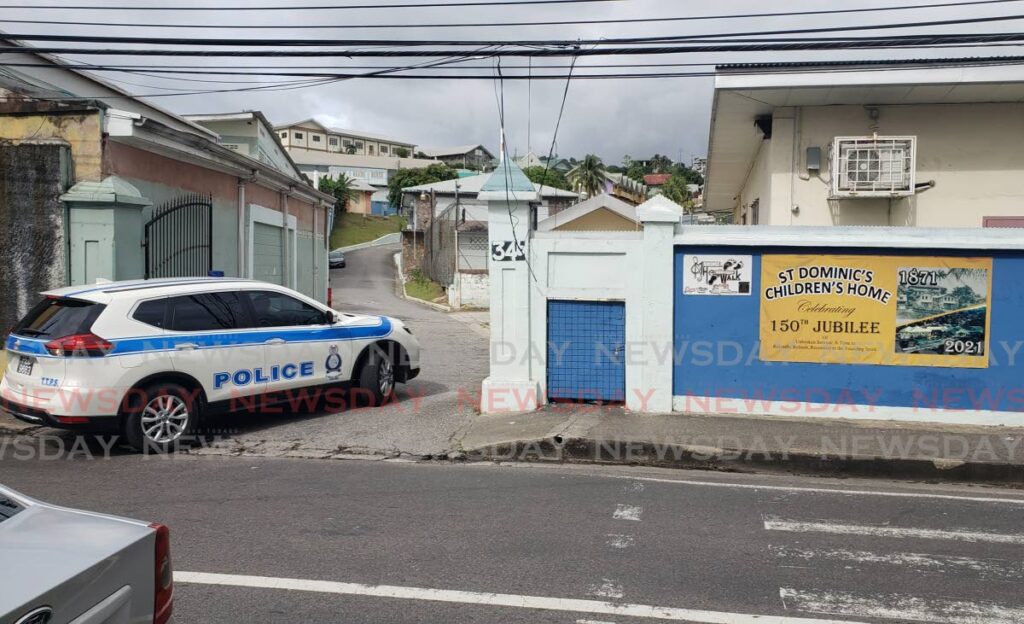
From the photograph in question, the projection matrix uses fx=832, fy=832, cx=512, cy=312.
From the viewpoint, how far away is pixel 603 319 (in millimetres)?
10039

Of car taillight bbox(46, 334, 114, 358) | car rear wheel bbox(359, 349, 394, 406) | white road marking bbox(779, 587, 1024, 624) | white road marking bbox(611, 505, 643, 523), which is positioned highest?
car taillight bbox(46, 334, 114, 358)

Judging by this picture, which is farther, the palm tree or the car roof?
the palm tree

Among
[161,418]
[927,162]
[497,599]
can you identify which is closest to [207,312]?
[161,418]

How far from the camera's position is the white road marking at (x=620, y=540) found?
5.66 metres

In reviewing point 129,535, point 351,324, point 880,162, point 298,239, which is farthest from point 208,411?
point 298,239

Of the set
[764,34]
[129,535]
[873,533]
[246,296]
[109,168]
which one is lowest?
[873,533]

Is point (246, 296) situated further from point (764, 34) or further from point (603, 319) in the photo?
point (764, 34)

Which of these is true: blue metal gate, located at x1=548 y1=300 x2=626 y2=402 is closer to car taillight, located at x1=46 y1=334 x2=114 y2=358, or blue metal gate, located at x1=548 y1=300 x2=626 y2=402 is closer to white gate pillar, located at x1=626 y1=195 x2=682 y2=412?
white gate pillar, located at x1=626 y1=195 x2=682 y2=412

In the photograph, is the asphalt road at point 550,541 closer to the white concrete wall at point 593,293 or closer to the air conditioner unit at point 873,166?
the white concrete wall at point 593,293

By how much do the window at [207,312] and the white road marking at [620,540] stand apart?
16.9ft

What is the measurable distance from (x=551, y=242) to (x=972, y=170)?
7143 mm

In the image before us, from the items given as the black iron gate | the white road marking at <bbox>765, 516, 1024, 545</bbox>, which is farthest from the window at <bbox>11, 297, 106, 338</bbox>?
the white road marking at <bbox>765, 516, 1024, 545</bbox>

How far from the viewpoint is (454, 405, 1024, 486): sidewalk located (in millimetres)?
8031

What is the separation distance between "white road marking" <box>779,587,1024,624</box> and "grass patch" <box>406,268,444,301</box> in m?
28.3
